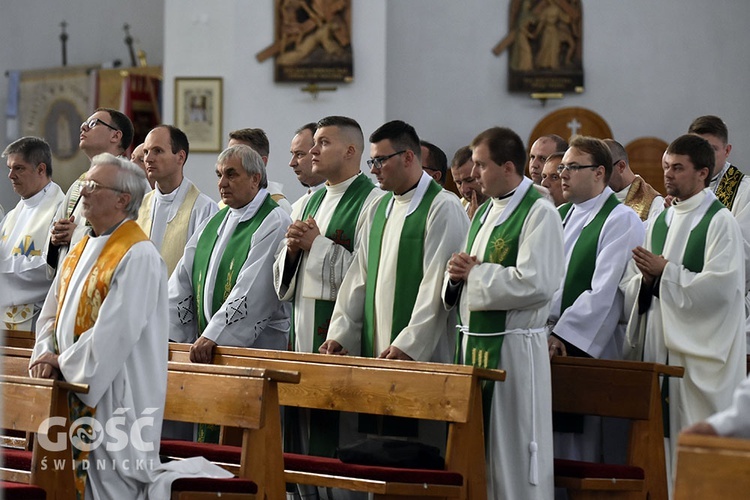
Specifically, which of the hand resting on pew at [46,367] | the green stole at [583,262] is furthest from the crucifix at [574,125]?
the hand resting on pew at [46,367]

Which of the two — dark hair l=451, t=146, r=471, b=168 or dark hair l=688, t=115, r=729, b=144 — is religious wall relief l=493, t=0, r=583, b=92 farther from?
dark hair l=688, t=115, r=729, b=144

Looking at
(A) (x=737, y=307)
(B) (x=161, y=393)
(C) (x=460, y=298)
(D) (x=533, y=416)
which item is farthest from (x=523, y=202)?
(B) (x=161, y=393)

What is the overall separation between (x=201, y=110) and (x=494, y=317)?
28.6ft

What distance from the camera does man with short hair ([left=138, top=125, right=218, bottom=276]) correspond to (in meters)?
7.02

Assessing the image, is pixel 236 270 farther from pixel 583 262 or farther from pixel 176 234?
pixel 583 262

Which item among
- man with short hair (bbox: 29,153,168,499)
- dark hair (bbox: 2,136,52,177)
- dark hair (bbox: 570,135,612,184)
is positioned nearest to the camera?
man with short hair (bbox: 29,153,168,499)

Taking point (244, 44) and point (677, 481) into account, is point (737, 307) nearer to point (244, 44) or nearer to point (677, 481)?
point (677, 481)

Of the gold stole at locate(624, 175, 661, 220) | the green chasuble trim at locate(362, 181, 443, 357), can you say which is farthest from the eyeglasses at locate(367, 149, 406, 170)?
the gold stole at locate(624, 175, 661, 220)

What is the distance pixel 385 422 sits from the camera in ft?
18.4

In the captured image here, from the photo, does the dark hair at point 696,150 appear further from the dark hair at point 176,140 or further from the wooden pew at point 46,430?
the wooden pew at point 46,430

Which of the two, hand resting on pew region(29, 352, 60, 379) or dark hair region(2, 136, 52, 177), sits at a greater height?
dark hair region(2, 136, 52, 177)

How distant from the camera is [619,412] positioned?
541cm

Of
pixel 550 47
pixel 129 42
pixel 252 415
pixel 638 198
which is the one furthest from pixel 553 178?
pixel 129 42

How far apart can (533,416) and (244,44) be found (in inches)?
360
